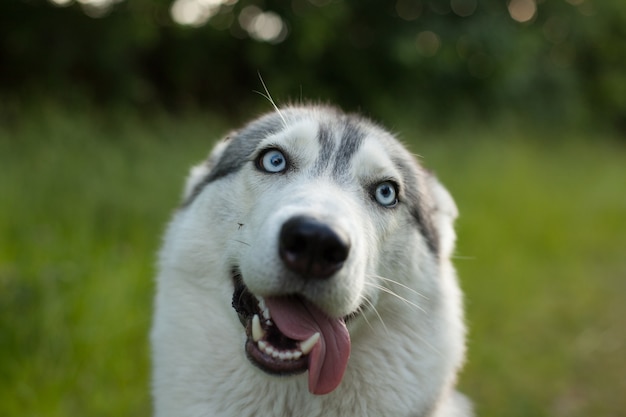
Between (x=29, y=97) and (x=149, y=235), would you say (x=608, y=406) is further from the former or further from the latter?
(x=29, y=97)

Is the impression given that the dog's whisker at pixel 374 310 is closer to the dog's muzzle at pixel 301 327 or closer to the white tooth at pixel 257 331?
the dog's muzzle at pixel 301 327

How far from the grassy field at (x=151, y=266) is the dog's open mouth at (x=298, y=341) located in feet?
3.84

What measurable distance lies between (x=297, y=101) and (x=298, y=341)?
→ 1698 millimetres

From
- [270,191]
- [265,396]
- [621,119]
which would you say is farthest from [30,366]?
[621,119]

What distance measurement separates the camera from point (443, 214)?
3.27 meters

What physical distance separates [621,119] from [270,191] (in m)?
21.1

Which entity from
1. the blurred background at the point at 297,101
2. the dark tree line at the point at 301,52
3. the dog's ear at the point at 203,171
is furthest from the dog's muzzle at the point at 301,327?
the dark tree line at the point at 301,52

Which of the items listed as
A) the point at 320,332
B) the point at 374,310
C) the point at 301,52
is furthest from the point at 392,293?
the point at 301,52

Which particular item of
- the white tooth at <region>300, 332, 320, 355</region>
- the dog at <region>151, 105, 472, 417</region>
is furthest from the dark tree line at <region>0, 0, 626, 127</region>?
the white tooth at <region>300, 332, 320, 355</region>

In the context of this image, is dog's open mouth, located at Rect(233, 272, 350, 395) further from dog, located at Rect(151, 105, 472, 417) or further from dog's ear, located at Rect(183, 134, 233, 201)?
dog's ear, located at Rect(183, 134, 233, 201)

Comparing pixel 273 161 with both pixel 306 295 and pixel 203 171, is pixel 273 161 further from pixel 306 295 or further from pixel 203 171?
pixel 306 295

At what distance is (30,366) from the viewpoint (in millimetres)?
3773

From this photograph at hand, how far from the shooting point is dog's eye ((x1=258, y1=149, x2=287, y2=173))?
2.74 metres

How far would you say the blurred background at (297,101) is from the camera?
13.9ft
